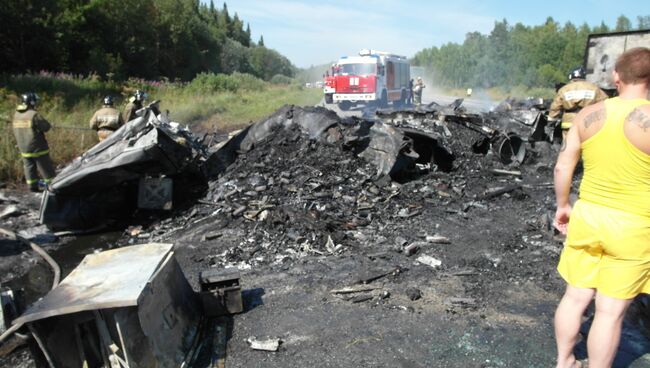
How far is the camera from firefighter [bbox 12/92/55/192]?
7.73 m

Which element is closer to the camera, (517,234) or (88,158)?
(517,234)

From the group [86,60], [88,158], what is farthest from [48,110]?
[86,60]

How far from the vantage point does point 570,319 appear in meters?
2.47

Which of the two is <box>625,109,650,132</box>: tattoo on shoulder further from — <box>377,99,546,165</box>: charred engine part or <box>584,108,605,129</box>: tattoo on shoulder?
<box>377,99,546,165</box>: charred engine part

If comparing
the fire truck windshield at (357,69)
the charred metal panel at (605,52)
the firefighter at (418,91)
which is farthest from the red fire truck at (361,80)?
the charred metal panel at (605,52)

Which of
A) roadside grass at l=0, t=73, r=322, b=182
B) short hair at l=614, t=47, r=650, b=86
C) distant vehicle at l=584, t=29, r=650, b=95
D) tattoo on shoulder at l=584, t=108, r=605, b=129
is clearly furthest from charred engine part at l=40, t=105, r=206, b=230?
distant vehicle at l=584, t=29, r=650, b=95

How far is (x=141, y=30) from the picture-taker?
1289 inches

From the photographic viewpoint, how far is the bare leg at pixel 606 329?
2.32 meters

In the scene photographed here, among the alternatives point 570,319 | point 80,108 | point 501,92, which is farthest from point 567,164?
point 501,92

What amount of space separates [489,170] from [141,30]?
31791mm

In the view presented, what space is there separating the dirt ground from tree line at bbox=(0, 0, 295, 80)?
59.1ft

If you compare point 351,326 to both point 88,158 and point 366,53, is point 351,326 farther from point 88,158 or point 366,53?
point 366,53

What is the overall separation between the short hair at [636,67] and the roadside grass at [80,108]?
391 inches

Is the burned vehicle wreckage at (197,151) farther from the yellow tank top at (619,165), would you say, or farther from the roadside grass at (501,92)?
the roadside grass at (501,92)
